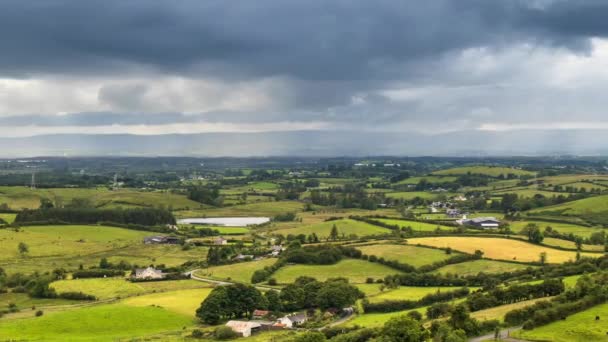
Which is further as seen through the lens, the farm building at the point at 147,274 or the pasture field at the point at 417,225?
the pasture field at the point at 417,225

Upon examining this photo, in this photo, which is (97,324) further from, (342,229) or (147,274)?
(342,229)

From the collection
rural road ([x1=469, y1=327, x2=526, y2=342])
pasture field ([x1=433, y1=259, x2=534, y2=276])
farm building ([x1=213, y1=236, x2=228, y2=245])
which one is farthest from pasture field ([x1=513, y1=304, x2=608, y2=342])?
farm building ([x1=213, y1=236, x2=228, y2=245])

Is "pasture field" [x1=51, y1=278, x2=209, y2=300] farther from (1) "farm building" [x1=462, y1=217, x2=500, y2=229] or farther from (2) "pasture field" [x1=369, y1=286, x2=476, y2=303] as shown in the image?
(1) "farm building" [x1=462, y1=217, x2=500, y2=229]

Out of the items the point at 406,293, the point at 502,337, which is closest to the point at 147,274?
the point at 406,293

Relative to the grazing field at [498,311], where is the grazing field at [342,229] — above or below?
below

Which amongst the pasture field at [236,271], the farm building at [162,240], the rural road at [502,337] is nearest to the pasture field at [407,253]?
the pasture field at [236,271]

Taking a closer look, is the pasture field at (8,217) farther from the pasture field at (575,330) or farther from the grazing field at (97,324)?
the pasture field at (575,330)

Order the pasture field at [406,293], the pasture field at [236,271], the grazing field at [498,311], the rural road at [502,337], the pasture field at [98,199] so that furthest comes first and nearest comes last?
1. the pasture field at [98,199]
2. the pasture field at [236,271]
3. the pasture field at [406,293]
4. the grazing field at [498,311]
5. the rural road at [502,337]
